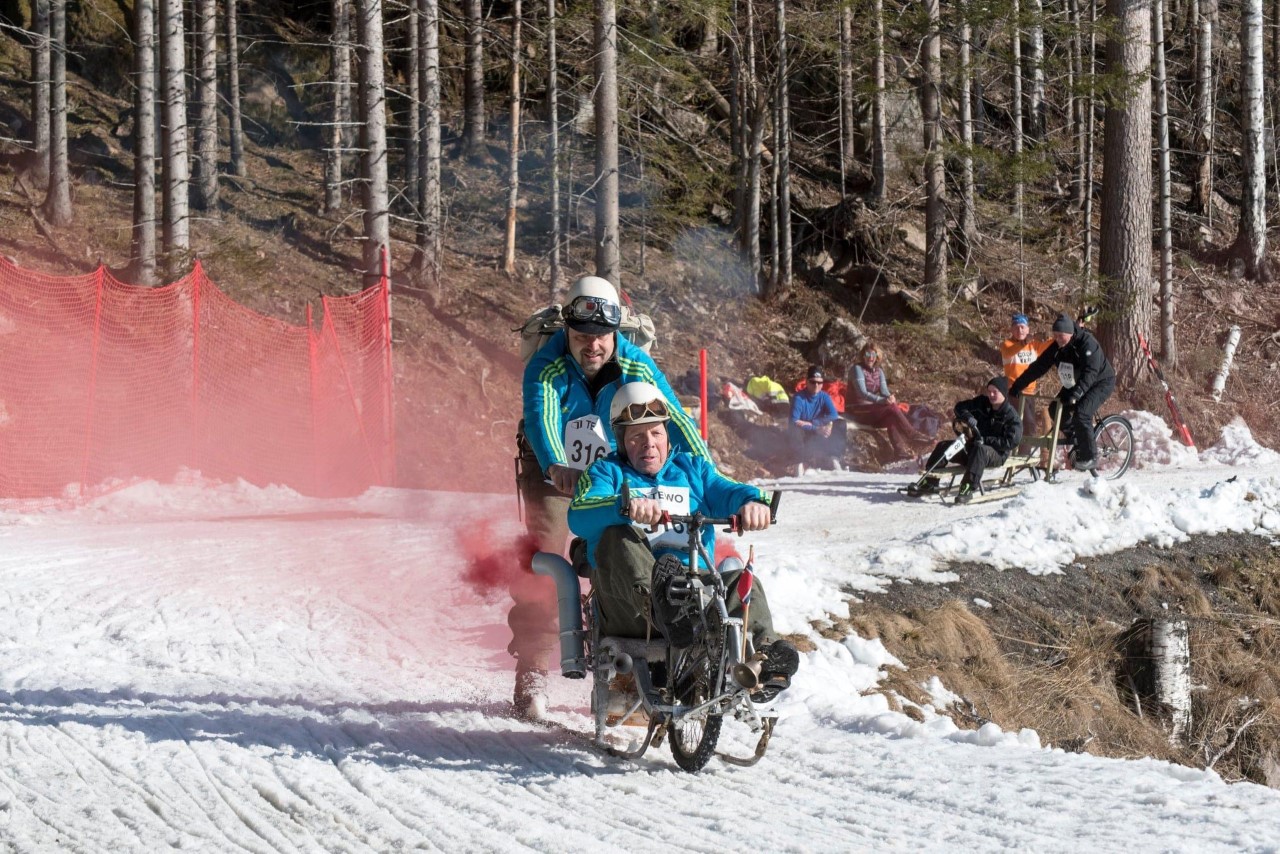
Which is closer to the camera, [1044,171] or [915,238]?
[1044,171]

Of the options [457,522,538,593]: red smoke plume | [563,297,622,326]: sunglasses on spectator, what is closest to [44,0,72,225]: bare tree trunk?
[457,522,538,593]: red smoke plume

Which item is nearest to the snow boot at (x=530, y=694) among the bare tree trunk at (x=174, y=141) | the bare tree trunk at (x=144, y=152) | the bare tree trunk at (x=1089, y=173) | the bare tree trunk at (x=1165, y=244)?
the bare tree trunk at (x=174, y=141)

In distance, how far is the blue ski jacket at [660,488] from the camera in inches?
201

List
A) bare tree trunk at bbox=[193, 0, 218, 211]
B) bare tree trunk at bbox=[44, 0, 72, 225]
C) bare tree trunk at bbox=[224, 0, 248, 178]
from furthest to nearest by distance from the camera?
bare tree trunk at bbox=[224, 0, 248, 178] → bare tree trunk at bbox=[193, 0, 218, 211] → bare tree trunk at bbox=[44, 0, 72, 225]

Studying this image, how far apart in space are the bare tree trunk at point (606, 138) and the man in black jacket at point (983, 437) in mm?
5699

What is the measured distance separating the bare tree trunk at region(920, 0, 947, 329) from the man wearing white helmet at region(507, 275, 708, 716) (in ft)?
59.6

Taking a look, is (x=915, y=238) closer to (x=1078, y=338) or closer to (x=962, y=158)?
(x=962, y=158)

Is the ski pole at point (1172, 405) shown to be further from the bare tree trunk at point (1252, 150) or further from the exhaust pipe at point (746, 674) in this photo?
the exhaust pipe at point (746, 674)

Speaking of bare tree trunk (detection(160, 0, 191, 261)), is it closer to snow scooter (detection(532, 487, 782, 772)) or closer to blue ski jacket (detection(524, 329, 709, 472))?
blue ski jacket (detection(524, 329, 709, 472))

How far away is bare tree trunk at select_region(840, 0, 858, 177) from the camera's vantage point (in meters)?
29.1

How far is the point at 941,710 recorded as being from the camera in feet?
24.9

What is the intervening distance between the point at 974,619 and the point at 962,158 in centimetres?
1571

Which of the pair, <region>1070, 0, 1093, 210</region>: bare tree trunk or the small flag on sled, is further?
<region>1070, 0, 1093, 210</region>: bare tree trunk

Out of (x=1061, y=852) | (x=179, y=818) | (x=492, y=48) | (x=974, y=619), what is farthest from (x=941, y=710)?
(x=492, y=48)
